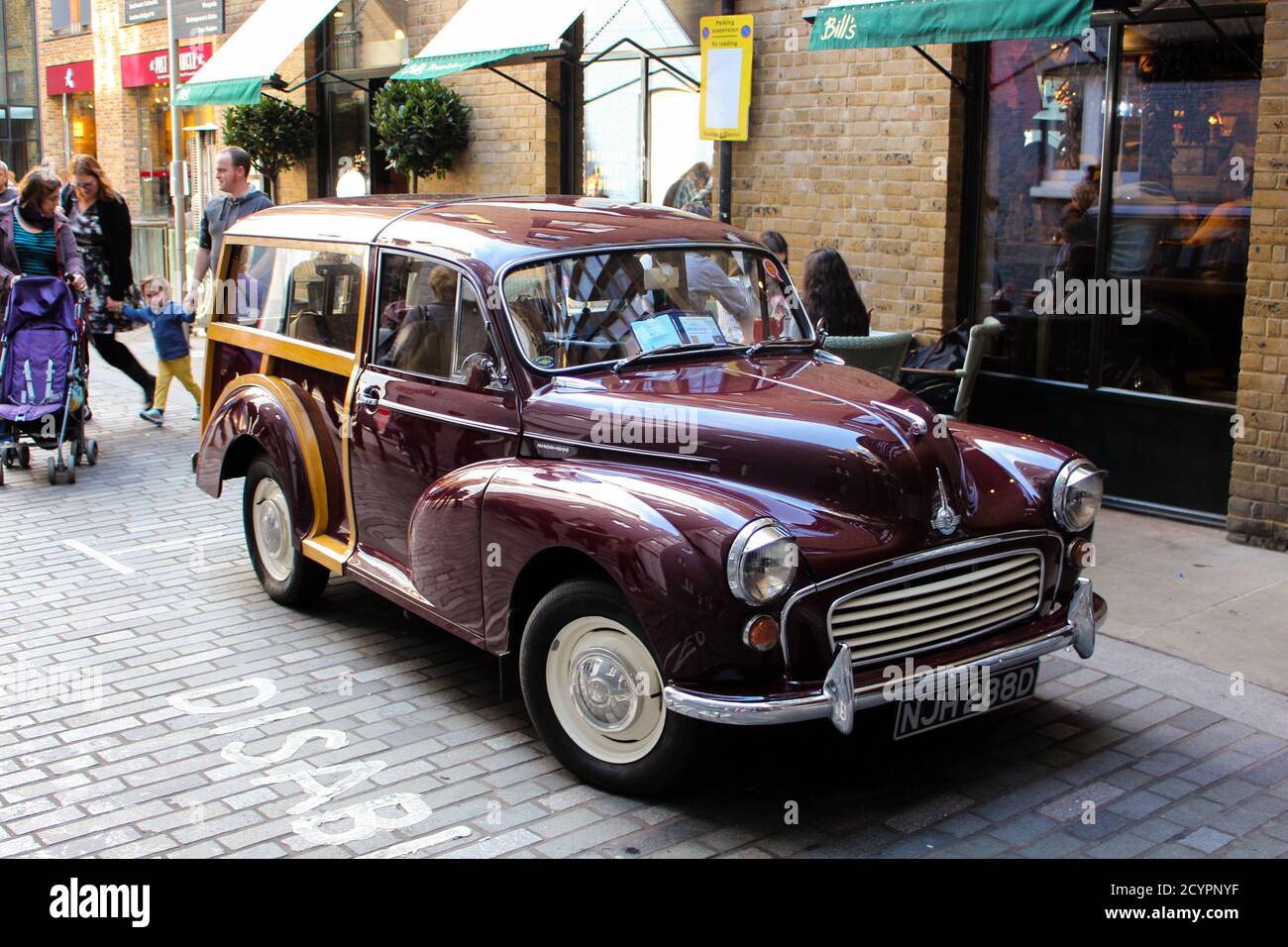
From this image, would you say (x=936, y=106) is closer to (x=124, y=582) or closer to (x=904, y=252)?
(x=904, y=252)

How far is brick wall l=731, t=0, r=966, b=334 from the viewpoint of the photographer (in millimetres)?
9203

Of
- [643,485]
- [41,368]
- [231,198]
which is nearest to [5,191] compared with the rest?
[231,198]

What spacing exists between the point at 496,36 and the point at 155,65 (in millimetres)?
10074

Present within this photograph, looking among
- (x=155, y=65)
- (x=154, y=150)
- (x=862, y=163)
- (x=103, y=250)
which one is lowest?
(x=103, y=250)

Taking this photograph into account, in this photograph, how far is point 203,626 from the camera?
6.38m

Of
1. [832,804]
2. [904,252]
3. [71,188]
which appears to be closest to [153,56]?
[71,188]

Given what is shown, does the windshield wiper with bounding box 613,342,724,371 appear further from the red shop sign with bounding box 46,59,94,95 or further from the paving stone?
the red shop sign with bounding box 46,59,94,95

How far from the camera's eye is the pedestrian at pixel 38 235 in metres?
9.64

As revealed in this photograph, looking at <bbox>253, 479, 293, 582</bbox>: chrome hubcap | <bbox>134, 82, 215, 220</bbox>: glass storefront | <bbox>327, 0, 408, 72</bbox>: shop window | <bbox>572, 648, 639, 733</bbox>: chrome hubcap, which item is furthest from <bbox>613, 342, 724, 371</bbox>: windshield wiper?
<bbox>134, 82, 215, 220</bbox>: glass storefront

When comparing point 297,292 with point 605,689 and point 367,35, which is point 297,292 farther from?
point 367,35

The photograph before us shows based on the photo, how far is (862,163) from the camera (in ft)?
31.7

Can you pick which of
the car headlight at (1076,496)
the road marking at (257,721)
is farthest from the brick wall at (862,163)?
the road marking at (257,721)


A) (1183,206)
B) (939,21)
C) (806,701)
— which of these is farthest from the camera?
(1183,206)

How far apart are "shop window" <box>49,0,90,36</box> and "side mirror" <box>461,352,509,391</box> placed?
62.1 feet
